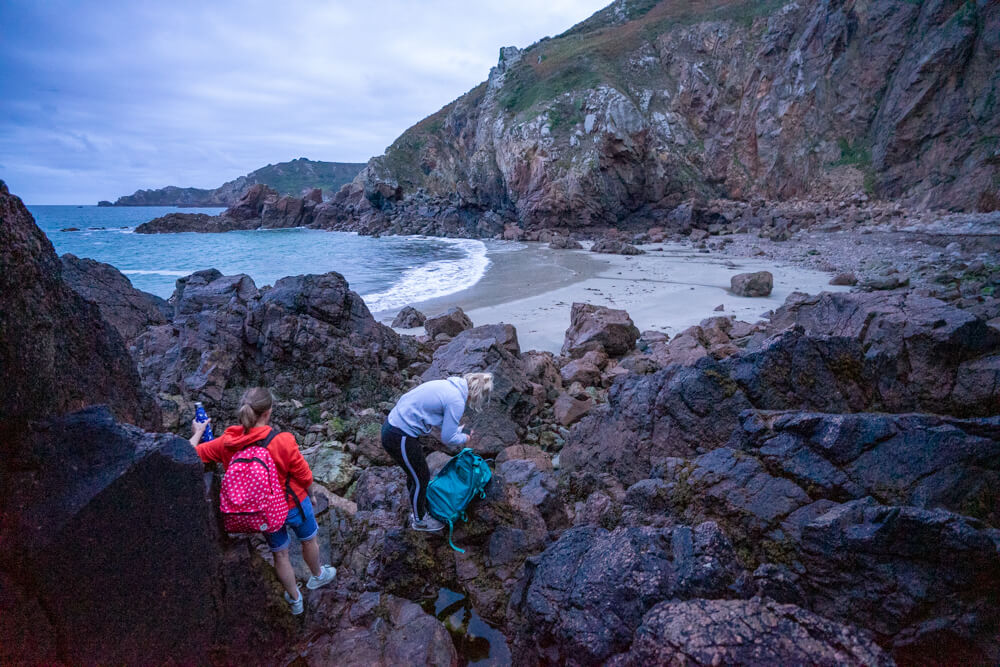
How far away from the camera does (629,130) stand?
138 feet

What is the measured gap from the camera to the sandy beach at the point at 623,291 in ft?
42.5

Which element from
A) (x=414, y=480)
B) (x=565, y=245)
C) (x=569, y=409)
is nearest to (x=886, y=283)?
(x=569, y=409)

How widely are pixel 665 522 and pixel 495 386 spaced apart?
376cm

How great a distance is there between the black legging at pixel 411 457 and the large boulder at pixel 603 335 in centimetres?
640

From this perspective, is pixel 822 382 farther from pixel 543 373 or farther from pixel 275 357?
pixel 275 357

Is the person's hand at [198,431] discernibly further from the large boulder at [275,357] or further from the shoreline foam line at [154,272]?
the shoreline foam line at [154,272]

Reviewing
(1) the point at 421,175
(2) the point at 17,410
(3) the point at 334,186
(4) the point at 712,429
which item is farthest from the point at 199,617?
(3) the point at 334,186

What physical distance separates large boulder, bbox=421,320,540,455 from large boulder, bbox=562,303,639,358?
5.46 ft

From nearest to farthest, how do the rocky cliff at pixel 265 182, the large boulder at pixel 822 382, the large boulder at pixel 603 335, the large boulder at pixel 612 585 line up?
the large boulder at pixel 612 585, the large boulder at pixel 822 382, the large boulder at pixel 603 335, the rocky cliff at pixel 265 182

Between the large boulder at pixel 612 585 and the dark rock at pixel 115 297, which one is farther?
the dark rock at pixel 115 297

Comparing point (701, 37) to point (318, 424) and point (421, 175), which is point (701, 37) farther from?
point (318, 424)

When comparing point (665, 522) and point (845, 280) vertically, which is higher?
point (665, 522)

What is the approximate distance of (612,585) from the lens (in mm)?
2756

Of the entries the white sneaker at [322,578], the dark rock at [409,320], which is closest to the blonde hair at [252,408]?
the white sneaker at [322,578]
